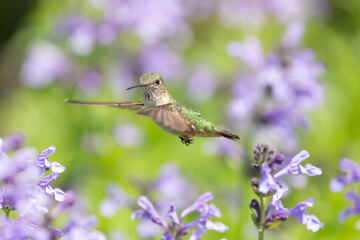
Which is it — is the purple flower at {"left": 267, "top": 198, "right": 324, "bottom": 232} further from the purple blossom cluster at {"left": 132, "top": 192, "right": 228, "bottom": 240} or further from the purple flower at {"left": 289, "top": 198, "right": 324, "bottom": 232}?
the purple blossom cluster at {"left": 132, "top": 192, "right": 228, "bottom": 240}

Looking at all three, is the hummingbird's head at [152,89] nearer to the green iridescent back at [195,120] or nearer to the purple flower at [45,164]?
the green iridescent back at [195,120]

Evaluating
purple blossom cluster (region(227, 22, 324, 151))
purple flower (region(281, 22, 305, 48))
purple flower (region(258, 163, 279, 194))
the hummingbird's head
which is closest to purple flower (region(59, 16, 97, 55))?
purple blossom cluster (region(227, 22, 324, 151))

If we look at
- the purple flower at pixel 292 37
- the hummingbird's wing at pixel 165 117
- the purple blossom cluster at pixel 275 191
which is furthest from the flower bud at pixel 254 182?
the purple flower at pixel 292 37

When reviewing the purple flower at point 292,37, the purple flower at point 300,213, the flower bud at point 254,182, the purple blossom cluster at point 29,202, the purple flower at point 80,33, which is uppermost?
the purple flower at point 292,37

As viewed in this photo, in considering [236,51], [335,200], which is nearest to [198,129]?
[236,51]

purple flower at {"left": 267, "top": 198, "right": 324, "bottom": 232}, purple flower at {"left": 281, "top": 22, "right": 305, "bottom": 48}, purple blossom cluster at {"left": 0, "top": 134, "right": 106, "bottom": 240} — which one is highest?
purple flower at {"left": 281, "top": 22, "right": 305, "bottom": 48}

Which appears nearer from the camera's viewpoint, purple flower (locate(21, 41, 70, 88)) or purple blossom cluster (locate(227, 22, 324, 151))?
purple blossom cluster (locate(227, 22, 324, 151))

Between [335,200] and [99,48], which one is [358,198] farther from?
[99,48]
